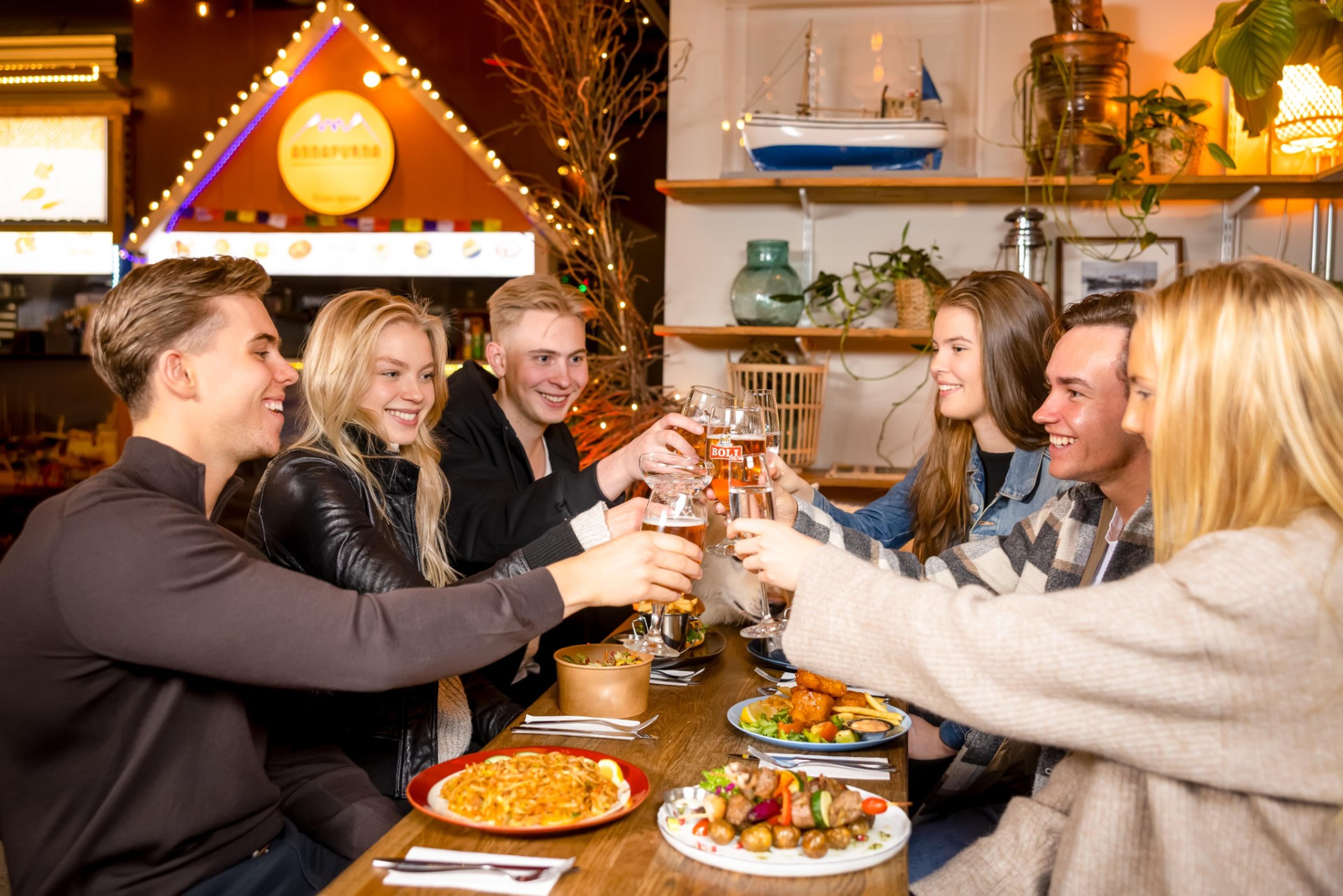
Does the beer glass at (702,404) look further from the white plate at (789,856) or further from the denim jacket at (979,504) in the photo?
the white plate at (789,856)

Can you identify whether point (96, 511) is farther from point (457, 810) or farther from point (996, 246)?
point (996, 246)

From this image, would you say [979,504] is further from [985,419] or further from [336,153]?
[336,153]

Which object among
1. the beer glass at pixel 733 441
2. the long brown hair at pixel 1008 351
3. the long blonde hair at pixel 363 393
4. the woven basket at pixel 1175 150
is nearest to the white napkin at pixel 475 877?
the beer glass at pixel 733 441

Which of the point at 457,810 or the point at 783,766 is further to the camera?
the point at 783,766

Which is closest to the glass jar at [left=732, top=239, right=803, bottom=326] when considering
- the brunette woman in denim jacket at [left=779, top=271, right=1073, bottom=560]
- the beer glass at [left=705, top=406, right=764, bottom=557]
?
the brunette woman in denim jacket at [left=779, top=271, right=1073, bottom=560]

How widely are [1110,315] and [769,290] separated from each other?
6.56ft

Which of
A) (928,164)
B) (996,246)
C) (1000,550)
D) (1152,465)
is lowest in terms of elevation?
(1000,550)

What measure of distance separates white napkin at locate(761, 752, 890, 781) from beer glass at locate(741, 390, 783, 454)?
0.57 m

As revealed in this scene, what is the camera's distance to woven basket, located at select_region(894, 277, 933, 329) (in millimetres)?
3654

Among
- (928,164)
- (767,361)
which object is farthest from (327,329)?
(928,164)

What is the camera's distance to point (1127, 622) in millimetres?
1100

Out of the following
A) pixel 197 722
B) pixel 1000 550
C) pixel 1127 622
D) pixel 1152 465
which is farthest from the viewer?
pixel 1000 550

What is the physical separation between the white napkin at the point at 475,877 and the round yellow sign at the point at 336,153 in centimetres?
440

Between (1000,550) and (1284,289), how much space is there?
39.3 inches
